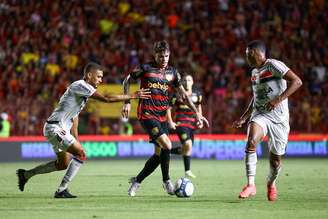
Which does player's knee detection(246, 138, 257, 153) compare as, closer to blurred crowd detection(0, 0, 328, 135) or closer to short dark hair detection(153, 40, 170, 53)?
short dark hair detection(153, 40, 170, 53)

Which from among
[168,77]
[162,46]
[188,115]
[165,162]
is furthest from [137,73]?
[188,115]

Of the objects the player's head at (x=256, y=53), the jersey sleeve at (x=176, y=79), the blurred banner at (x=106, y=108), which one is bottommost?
the blurred banner at (x=106, y=108)

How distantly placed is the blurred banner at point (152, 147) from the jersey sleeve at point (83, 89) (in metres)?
14.1

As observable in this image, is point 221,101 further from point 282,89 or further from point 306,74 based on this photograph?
point 282,89

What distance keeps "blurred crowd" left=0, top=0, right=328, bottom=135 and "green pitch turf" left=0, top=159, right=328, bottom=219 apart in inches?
315

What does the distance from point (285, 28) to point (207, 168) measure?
12452 mm

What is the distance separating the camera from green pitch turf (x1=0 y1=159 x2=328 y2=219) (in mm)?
10633

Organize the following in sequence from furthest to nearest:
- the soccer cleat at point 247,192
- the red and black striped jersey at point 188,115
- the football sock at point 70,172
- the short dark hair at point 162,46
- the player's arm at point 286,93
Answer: the red and black striped jersey at point 188,115, the short dark hair at point 162,46, the football sock at point 70,172, the soccer cleat at point 247,192, the player's arm at point 286,93

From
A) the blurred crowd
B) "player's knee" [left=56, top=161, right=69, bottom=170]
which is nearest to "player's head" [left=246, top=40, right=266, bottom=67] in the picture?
"player's knee" [left=56, top=161, right=69, bottom=170]

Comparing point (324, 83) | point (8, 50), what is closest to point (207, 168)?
point (324, 83)

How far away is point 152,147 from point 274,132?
619 inches

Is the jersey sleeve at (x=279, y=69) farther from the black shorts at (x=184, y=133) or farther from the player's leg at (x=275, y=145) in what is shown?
the black shorts at (x=184, y=133)

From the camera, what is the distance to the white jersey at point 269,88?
493 inches

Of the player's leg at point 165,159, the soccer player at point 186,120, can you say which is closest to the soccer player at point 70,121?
the player's leg at point 165,159
